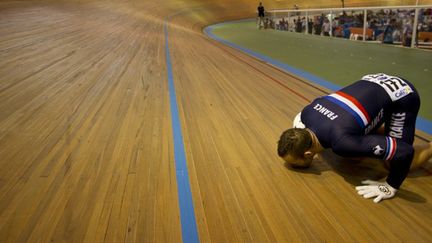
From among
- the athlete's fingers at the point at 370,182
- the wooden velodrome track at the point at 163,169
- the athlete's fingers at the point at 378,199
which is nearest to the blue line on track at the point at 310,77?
the wooden velodrome track at the point at 163,169

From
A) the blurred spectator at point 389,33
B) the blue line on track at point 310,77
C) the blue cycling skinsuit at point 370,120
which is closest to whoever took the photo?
the blue cycling skinsuit at point 370,120

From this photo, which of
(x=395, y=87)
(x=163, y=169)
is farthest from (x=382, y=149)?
(x=163, y=169)

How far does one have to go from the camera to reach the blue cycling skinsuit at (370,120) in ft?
5.88

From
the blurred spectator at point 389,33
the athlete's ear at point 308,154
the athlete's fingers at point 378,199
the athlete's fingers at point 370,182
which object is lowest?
the athlete's fingers at point 378,199

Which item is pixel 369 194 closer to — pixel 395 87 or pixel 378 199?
pixel 378 199

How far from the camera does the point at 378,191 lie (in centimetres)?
191

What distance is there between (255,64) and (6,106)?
4599 millimetres

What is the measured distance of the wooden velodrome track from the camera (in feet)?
5.63

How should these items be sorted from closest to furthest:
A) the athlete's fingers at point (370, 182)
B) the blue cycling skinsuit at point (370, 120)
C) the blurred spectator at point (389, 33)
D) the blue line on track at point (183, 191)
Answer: the blue line on track at point (183, 191)
the blue cycling skinsuit at point (370, 120)
the athlete's fingers at point (370, 182)
the blurred spectator at point (389, 33)

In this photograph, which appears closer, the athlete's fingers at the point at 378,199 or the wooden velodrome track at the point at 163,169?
the wooden velodrome track at the point at 163,169

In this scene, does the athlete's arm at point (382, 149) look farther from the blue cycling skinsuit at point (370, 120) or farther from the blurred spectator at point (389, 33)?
the blurred spectator at point (389, 33)

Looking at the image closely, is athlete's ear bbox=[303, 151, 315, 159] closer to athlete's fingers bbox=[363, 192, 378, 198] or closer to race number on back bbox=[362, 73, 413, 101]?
athlete's fingers bbox=[363, 192, 378, 198]

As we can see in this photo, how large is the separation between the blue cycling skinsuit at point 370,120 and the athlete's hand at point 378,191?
0.13 ft

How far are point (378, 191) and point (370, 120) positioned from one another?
44 centimetres
